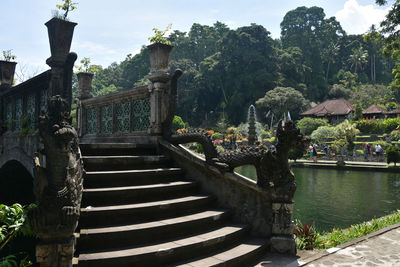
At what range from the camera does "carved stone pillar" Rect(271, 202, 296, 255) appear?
15.7 feet

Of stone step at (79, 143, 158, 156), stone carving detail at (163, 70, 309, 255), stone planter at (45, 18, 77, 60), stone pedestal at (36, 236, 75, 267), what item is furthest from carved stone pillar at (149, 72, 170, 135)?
stone pedestal at (36, 236, 75, 267)

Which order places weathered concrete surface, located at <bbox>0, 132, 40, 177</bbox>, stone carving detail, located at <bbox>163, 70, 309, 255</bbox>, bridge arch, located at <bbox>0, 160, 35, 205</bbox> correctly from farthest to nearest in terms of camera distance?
bridge arch, located at <bbox>0, 160, 35, 205</bbox>
weathered concrete surface, located at <bbox>0, 132, 40, 177</bbox>
stone carving detail, located at <bbox>163, 70, 309, 255</bbox>

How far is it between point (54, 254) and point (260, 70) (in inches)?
2146

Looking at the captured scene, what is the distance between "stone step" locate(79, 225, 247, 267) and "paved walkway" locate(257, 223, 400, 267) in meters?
0.66

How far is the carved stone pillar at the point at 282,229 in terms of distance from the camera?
188 inches

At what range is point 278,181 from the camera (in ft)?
16.1

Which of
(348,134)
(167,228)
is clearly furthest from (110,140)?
(348,134)

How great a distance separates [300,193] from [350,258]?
27.5ft

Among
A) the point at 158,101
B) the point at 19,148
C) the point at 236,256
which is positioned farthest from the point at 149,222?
the point at 19,148

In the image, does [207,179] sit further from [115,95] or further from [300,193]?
[300,193]

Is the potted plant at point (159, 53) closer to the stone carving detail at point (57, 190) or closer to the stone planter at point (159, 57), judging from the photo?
the stone planter at point (159, 57)

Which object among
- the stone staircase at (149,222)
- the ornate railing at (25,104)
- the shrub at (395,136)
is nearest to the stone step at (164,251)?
the stone staircase at (149,222)

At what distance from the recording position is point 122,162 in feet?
17.9

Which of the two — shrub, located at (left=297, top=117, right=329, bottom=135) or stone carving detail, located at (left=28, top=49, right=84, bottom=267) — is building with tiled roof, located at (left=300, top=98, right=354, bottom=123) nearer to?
shrub, located at (left=297, top=117, right=329, bottom=135)
